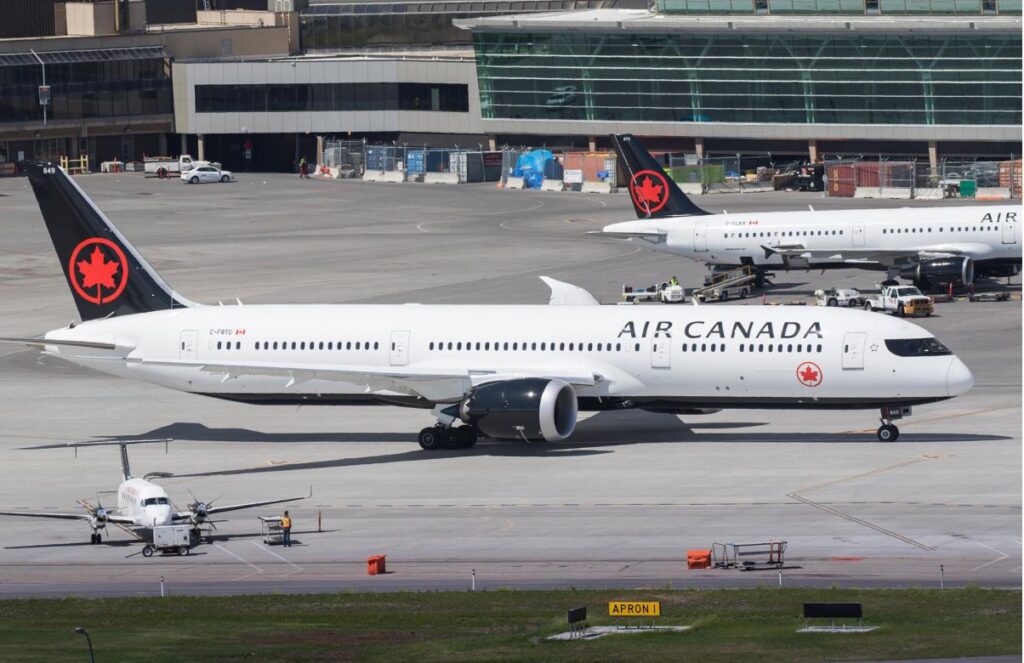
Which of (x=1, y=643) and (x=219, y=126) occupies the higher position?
(x=219, y=126)

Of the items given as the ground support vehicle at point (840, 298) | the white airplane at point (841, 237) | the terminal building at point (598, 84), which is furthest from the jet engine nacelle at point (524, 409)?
the terminal building at point (598, 84)

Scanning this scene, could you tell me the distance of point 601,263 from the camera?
4552 inches

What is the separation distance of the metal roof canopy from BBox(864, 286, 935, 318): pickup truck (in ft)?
378

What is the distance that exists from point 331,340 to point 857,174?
96.0 meters

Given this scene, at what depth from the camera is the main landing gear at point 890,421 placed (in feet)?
198

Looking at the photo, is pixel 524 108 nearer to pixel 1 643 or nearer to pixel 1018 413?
pixel 1018 413

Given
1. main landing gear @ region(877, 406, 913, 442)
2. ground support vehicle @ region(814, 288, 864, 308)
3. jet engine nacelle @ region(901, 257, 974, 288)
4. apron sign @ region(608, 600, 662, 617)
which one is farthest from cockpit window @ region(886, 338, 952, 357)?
jet engine nacelle @ region(901, 257, 974, 288)

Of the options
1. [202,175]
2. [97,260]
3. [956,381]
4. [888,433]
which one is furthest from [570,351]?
[202,175]

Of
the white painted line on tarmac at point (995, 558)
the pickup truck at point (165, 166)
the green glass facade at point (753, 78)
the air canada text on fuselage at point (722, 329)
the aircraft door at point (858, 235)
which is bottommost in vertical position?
the white painted line on tarmac at point (995, 558)

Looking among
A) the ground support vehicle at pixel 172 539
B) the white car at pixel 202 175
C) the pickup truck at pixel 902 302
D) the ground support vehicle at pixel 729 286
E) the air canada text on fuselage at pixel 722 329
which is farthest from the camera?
the white car at pixel 202 175

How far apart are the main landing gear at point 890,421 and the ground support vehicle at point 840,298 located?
32.1 metres

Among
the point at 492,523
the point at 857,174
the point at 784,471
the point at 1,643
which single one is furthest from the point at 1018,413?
the point at 857,174

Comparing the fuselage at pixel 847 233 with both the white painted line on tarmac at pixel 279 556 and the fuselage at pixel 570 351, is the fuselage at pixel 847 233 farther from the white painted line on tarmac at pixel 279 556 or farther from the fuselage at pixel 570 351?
the white painted line on tarmac at pixel 279 556

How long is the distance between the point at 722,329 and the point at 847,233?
126 feet
